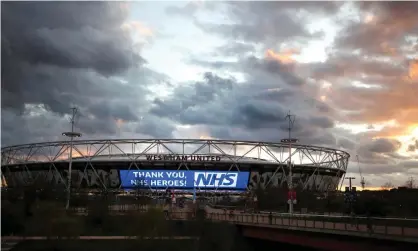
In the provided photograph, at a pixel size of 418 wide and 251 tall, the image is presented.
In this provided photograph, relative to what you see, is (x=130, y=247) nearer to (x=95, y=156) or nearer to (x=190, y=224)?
(x=190, y=224)

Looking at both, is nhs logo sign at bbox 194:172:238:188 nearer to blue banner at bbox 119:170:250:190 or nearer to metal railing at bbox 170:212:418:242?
blue banner at bbox 119:170:250:190

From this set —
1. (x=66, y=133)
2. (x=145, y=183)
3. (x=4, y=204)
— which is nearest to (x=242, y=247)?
(x=4, y=204)

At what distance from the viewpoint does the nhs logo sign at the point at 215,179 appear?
371ft

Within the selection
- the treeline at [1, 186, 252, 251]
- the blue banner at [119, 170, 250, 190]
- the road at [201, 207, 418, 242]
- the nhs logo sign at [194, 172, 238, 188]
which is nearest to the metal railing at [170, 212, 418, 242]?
the road at [201, 207, 418, 242]

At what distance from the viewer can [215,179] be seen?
113 meters

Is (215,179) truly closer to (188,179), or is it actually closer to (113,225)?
(188,179)

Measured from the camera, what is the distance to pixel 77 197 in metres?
89.9

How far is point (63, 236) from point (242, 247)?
1908cm

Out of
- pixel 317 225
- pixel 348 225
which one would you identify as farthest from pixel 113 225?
pixel 348 225

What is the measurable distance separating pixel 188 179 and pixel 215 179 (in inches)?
245

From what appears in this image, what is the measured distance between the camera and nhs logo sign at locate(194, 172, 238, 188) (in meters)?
113

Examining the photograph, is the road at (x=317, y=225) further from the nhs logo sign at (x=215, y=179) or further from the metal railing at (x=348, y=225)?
the nhs logo sign at (x=215, y=179)

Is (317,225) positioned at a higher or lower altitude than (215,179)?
lower

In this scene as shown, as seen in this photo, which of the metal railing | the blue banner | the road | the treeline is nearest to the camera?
the metal railing
